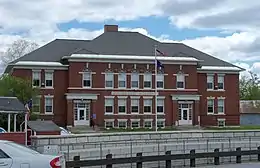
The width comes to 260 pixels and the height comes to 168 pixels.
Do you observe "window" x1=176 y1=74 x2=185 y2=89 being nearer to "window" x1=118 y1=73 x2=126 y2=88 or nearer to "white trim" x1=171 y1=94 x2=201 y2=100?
"white trim" x1=171 y1=94 x2=201 y2=100

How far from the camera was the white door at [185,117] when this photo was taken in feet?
236

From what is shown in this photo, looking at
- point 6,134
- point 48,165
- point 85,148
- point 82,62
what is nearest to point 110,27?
point 82,62

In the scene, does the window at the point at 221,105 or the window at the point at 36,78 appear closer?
the window at the point at 36,78

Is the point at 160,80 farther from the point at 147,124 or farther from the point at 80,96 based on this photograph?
the point at 80,96

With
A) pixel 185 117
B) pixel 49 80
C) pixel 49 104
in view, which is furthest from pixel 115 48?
pixel 185 117

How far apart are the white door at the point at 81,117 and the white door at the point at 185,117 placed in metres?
12.5

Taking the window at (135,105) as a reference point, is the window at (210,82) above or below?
above

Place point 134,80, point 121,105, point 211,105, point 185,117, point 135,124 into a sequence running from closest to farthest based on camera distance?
point 121,105 < point 135,124 < point 134,80 < point 185,117 < point 211,105

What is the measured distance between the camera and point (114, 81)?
69938 millimetres

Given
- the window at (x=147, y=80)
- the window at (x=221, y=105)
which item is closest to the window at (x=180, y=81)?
the window at (x=147, y=80)

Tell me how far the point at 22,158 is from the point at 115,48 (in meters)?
58.3

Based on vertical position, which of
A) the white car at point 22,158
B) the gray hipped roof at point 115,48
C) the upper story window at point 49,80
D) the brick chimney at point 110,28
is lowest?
the white car at point 22,158

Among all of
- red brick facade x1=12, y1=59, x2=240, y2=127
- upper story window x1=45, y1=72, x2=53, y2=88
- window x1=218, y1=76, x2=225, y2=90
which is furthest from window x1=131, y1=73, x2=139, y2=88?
window x1=218, y1=76, x2=225, y2=90

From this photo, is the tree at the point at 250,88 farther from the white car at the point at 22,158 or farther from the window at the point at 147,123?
the white car at the point at 22,158
